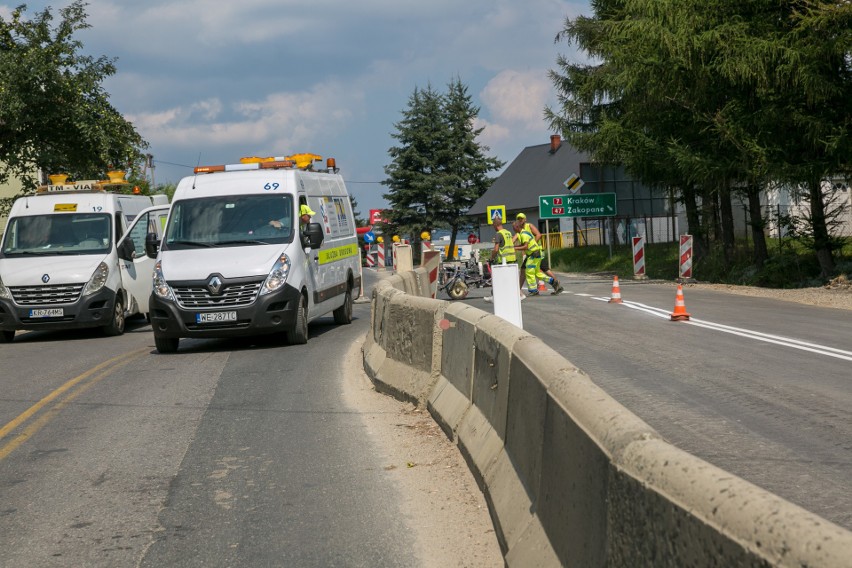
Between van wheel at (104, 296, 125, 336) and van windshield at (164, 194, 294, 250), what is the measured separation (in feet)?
12.0

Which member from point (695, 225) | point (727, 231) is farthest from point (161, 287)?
point (695, 225)

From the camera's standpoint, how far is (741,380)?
32.6 feet

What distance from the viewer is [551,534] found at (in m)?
4.28

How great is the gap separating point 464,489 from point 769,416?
2.77 meters

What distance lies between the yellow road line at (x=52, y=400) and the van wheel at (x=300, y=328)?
2.13 meters

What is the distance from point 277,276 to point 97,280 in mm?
5001

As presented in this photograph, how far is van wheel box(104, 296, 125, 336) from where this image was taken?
18.8m

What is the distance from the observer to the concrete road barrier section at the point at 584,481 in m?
2.35

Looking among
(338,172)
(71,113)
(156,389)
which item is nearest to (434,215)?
(71,113)

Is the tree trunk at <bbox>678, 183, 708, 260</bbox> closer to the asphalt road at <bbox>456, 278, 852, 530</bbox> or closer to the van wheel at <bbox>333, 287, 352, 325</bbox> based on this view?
the asphalt road at <bbox>456, 278, 852, 530</bbox>

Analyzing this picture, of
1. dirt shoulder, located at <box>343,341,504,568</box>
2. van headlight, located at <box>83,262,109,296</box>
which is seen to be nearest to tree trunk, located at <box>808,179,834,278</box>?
van headlight, located at <box>83,262,109,296</box>

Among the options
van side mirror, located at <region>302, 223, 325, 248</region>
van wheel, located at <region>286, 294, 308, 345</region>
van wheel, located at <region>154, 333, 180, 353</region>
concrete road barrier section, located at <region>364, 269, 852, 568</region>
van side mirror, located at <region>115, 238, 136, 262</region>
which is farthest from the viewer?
van side mirror, located at <region>115, 238, 136, 262</region>

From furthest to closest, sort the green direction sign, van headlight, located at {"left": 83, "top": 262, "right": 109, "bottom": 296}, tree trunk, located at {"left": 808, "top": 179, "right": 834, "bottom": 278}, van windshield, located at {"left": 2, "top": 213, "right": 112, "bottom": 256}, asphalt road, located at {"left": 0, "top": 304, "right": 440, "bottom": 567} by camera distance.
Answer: the green direction sign
tree trunk, located at {"left": 808, "top": 179, "right": 834, "bottom": 278}
van windshield, located at {"left": 2, "top": 213, "right": 112, "bottom": 256}
van headlight, located at {"left": 83, "top": 262, "right": 109, "bottom": 296}
asphalt road, located at {"left": 0, "top": 304, "right": 440, "bottom": 567}

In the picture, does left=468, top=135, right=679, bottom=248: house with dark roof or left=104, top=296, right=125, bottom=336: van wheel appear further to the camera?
left=468, top=135, right=679, bottom=248: house with dark roof
